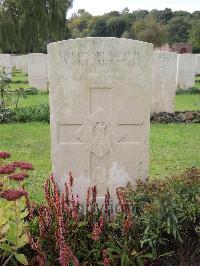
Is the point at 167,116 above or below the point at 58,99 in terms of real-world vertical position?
below

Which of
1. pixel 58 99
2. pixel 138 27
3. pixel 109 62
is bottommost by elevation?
pixel 58 99

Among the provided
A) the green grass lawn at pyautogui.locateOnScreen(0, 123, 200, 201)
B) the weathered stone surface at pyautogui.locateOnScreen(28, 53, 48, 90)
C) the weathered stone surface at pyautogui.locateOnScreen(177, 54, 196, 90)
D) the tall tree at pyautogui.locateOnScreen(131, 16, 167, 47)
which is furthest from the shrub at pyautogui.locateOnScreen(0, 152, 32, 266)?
the tall tree at pyautogui.locateOnScreen(131, 16, 167, 47)

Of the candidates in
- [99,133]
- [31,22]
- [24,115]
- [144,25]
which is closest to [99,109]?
[99,133]

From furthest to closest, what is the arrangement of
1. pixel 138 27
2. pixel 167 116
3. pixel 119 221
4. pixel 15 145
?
1. pixel 138 27
2. pixel 167 116
3. pixel 15 145
4. pixel 119 221

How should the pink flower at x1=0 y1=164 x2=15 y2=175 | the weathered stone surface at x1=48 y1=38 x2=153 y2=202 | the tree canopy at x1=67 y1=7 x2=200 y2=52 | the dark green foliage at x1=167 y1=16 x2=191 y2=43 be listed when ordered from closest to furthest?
the pink flower at x1=0 y1=164 x2=15 y2=175 < the weathered stone surface at x1=48 y1=38 x2=153 y2=202 < the tree canopy at x1=67 y1=7 x2=200 y2=52 < the dark green foliage at x1=167 y1=16 x2=191 y2=43

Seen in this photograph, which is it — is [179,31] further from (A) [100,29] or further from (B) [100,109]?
(B) [100,109]

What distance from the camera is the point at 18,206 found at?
3449mm

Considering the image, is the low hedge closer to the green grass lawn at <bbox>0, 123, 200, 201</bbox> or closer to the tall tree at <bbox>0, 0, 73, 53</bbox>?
the green grass lawn at <bbox>0, 123, 200, 201</bbox>

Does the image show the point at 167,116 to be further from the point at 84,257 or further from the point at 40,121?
the point at 84,257

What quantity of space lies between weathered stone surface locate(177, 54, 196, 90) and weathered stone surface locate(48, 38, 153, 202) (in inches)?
512

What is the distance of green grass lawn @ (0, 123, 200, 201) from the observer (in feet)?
20.9

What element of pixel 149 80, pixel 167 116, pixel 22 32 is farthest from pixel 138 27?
pixel 149 80

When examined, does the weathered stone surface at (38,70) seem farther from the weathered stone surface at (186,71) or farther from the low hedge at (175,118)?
the low hedge at (175,118)

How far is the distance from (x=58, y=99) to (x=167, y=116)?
665 centimetres
